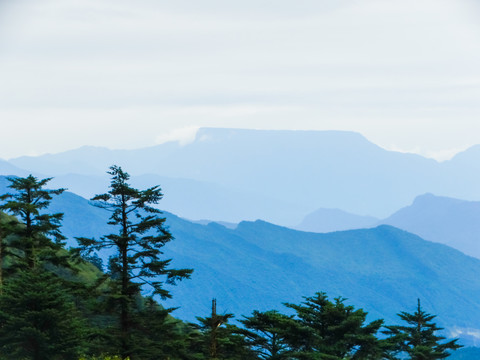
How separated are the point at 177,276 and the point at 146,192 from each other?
4491 mm

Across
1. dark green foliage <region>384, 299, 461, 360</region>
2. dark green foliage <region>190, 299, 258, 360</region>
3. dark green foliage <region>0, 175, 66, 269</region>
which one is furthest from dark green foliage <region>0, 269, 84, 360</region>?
dark green foliage <region>384, 299, 461, 360</region>

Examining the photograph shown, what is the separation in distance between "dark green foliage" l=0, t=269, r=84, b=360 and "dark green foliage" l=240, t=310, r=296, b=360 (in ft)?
40.6

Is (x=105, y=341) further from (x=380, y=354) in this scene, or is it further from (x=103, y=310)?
(x=380, y=354)

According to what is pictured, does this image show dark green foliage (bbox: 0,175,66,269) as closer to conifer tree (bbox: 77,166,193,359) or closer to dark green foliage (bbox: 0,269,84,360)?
dark green foliage (bbox: 0,269,84,360)

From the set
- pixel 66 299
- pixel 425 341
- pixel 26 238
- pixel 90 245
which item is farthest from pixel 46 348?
pixel 425 341

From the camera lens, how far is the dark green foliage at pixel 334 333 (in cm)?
4531

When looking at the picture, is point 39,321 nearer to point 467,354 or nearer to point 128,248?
point 128,248

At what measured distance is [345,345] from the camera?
45.9m

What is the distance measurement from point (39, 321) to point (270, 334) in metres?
16.4

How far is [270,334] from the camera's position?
4572 cm

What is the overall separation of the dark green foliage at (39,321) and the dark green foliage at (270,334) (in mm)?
12381

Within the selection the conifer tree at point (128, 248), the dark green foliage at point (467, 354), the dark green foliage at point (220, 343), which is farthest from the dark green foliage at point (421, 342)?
the dark green foliage at point (467, 354)

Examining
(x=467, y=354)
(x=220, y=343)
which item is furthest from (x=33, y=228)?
(x=467, y=354)

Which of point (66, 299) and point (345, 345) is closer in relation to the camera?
point (66, 299)
